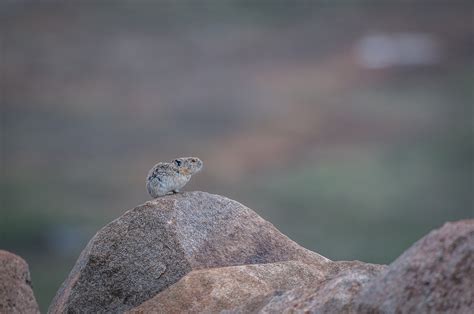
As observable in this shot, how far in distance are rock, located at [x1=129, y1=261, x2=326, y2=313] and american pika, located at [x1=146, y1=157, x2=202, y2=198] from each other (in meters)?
2.34

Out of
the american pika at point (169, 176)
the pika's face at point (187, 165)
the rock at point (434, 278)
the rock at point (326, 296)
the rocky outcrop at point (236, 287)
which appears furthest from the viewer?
the pika's face at point (187, 165)

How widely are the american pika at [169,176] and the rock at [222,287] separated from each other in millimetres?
2335

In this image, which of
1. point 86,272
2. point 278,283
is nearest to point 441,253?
point 278,283

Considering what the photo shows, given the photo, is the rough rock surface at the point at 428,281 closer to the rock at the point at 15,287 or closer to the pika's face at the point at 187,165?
the pika's face at the point at 187,165

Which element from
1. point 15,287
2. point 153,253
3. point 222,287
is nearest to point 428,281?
point 222,287

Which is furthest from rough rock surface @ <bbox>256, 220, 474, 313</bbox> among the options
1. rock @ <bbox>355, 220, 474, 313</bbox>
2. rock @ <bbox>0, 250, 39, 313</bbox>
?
rock @ <bbox>0, 250, 39, 313</bbox>

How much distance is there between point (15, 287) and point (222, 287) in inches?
137

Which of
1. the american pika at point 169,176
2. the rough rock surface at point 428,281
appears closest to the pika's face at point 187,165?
the american pika at point 169,176

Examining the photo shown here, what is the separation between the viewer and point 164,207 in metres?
14.1

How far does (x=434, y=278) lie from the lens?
1033cm

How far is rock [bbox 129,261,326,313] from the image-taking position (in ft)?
41.3

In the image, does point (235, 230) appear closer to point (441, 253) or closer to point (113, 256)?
point (113, 256)

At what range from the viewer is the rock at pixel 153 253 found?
1373 centimetres

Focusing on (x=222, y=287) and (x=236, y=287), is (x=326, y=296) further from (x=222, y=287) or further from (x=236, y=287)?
(x=222, y=287)
